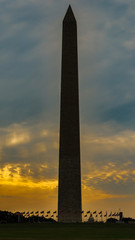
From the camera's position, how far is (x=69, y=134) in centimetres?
6053

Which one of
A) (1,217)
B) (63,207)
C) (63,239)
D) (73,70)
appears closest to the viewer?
(63,239)

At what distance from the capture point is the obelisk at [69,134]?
5872 centimetres

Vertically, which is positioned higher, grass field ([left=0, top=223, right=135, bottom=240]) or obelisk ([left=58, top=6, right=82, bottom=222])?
obelisk ([left=58, top=6, right=82, bottom=222])

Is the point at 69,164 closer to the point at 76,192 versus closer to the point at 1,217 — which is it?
the point at 76,192

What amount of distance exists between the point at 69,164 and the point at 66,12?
25665mm

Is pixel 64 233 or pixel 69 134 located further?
pixel 69 134

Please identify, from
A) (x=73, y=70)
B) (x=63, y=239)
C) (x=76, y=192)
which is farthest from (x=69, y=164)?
(x=63, y=239)

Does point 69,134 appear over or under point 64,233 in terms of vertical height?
over

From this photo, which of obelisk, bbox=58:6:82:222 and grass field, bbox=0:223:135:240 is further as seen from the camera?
obelisk, bbox=58:6:82:222

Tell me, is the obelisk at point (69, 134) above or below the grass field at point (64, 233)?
above

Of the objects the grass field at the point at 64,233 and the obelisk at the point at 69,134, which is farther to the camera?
the obelisk at the point at 69,134

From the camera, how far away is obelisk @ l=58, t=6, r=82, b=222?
193ft

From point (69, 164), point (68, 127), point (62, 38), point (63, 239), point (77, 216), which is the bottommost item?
point (63, 239)

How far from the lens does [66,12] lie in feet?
215
